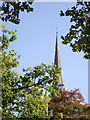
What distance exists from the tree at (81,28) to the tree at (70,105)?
17646 mm

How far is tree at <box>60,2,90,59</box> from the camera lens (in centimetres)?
406

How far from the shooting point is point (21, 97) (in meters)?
7.79

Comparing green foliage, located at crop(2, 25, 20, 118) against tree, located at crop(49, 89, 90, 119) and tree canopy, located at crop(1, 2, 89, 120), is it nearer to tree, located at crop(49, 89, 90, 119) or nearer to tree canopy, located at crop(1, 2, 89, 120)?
tree canopy, located at crop(1, 2, 89, 120)

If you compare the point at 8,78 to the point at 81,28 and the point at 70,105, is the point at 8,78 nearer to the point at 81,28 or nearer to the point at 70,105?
the point at 81,28

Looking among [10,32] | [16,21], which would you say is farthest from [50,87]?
[16,21]

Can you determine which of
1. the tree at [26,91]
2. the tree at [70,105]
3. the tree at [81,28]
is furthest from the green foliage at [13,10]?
the tree at [70,105]

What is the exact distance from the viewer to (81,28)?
4152mm

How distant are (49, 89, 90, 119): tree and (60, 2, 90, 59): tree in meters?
17.6

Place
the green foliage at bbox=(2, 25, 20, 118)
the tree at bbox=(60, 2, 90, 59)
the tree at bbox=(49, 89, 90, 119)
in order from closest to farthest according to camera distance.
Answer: the tree at bbox=(60, 2, 90, 59) → the green foliage at bbox=(2, 25, 20, 118) → the tree at bbox=(49, 89, 90, 119)

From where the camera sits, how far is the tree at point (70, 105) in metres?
22.4

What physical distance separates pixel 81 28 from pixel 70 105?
19654 mm

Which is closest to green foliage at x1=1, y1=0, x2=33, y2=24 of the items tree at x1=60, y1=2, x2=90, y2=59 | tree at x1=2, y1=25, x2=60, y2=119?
tree at x1=60, y1=2, x2=90, y2=59

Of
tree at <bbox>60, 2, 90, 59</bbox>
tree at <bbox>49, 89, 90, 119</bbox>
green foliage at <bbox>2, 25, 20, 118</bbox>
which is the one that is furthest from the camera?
tree at <bbox>49, 89, 90, 119</bbox>

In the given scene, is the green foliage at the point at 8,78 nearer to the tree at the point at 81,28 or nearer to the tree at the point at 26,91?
the tree at the point at 26,91
